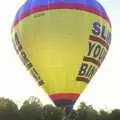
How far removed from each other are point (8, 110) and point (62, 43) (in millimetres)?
42184

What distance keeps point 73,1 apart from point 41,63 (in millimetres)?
3463

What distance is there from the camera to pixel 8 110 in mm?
71125

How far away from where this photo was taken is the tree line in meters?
69.4

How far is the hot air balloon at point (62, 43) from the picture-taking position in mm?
29891

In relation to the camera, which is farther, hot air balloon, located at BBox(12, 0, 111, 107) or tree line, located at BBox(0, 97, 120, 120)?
tree line, located at BBox(0, 97, 120, 120)

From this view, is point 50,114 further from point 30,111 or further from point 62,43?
point 62,43

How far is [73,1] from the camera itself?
30.5 meters

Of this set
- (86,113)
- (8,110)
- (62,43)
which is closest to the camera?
(62,43)

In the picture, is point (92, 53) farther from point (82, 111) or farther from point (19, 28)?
point (82, 111)

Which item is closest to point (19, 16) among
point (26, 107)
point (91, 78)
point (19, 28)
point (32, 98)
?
point (19, 28)

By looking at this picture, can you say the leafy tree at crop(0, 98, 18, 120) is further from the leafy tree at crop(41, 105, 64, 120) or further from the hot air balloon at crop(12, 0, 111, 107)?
the hot air balloon at crop(12, 0, 111, 107)

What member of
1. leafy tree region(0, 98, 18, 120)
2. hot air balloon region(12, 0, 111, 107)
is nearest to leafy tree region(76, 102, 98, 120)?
leafy tree region(0, 98, 18, 120)

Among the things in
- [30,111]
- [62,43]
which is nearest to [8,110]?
[30,111]

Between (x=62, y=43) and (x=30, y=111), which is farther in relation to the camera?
(x=30, y=111)
